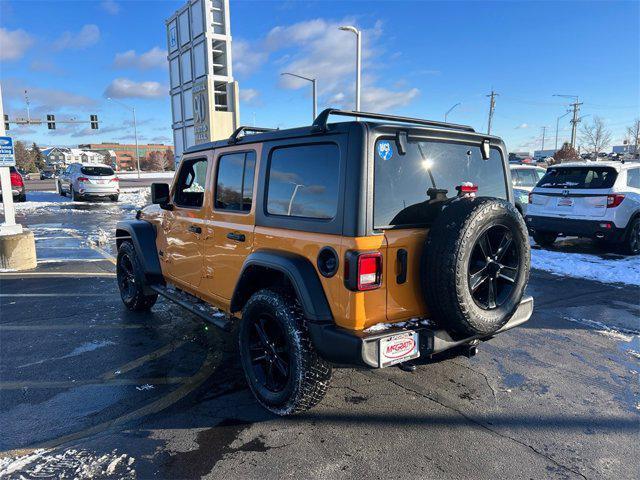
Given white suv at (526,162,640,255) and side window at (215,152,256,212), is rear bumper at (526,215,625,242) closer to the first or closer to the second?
white suv at (526,162,640,255)

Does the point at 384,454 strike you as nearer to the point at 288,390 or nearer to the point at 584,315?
the point at 288,390

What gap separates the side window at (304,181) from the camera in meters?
2.87

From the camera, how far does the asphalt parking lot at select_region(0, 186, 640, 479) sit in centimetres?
267

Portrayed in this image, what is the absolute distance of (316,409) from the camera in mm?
3289

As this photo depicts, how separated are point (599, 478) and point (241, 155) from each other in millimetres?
3305

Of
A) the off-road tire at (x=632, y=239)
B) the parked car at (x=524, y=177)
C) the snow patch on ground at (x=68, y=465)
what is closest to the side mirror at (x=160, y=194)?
the snow patch on ground at (x=68, y=465)

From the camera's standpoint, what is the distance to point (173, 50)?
1792 cm

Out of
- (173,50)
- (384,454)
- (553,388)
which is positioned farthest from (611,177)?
(173,50)

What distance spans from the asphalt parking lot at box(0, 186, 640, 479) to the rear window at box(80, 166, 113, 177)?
17274mm

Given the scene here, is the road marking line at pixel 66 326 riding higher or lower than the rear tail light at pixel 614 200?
lower

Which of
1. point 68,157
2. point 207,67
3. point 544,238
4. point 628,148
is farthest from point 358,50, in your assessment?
point 68,157

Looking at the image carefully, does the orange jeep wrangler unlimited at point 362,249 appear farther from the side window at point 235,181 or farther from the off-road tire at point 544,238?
the off-road tire at point 544,238

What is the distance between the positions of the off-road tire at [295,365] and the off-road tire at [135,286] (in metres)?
2.64

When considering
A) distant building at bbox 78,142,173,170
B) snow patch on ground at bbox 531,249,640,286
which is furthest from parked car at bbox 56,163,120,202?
distant building at bbox 78,142,173,170
